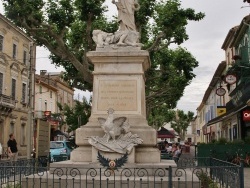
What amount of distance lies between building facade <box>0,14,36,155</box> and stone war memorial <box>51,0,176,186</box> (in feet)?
77.8

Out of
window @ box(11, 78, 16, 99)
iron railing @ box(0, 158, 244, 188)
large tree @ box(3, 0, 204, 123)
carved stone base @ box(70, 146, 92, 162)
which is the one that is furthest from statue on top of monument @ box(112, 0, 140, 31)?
window @ box(11, 78, 16, 99)

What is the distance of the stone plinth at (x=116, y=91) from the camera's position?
11.2 m

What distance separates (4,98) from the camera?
3625cm

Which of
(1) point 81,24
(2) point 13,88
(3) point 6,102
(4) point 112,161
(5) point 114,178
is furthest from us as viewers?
(2) point 13,88

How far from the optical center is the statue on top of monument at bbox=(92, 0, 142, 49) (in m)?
12.0

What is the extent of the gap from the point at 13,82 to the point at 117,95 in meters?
30.2

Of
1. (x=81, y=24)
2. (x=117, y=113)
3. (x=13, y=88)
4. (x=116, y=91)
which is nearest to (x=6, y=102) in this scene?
(x=13, y=88)

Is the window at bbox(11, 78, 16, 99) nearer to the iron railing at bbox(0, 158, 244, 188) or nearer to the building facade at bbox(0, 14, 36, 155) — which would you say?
the building facade at bbox(0, 14, 36, 155)

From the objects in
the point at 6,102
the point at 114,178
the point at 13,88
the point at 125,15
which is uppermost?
the point at 13,88

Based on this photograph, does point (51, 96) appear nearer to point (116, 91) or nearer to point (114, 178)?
point (116, 91)

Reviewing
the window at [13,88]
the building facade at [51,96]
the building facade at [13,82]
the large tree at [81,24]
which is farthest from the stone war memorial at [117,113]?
the building facade at [51,96]

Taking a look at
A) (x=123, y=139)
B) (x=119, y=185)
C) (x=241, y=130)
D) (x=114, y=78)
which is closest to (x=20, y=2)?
(x=114, y=78)

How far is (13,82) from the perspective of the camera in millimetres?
39938

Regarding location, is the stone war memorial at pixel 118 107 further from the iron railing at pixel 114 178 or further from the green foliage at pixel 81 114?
the green foliage at pixel 81 114
